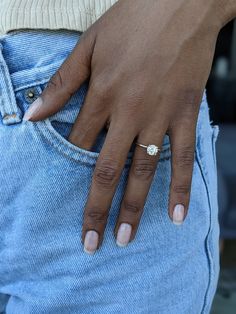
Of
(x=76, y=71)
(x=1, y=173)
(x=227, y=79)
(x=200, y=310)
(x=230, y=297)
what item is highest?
(x=76, y=71)

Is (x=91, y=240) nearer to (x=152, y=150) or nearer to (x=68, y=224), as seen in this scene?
(x=68, y=224)

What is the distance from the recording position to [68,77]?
73cm

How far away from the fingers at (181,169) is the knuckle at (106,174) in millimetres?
79

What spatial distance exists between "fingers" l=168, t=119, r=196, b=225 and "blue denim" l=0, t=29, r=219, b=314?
3 centimetres

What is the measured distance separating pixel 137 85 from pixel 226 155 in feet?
5.61

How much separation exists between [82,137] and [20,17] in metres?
0.18

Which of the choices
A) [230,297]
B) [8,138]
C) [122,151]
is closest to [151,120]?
[122,151]

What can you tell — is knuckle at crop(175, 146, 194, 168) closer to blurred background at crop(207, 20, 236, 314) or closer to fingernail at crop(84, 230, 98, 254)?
fingernail at crop(84, 230, 98, 254)

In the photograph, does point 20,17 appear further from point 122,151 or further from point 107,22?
point 122,151

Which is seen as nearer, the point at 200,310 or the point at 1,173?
the point at 1,173

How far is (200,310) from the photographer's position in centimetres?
87

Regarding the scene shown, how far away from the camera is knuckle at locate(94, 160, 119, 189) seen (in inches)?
28.3

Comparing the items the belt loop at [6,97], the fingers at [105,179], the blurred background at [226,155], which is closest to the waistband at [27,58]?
the belt loop at [6,97]

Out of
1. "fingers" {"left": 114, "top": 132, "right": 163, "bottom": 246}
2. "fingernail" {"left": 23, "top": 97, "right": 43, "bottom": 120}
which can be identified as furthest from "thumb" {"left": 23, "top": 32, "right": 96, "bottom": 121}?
"fingers" {"left": 114, "top": 132, "right": 163, "bottom": 246}
